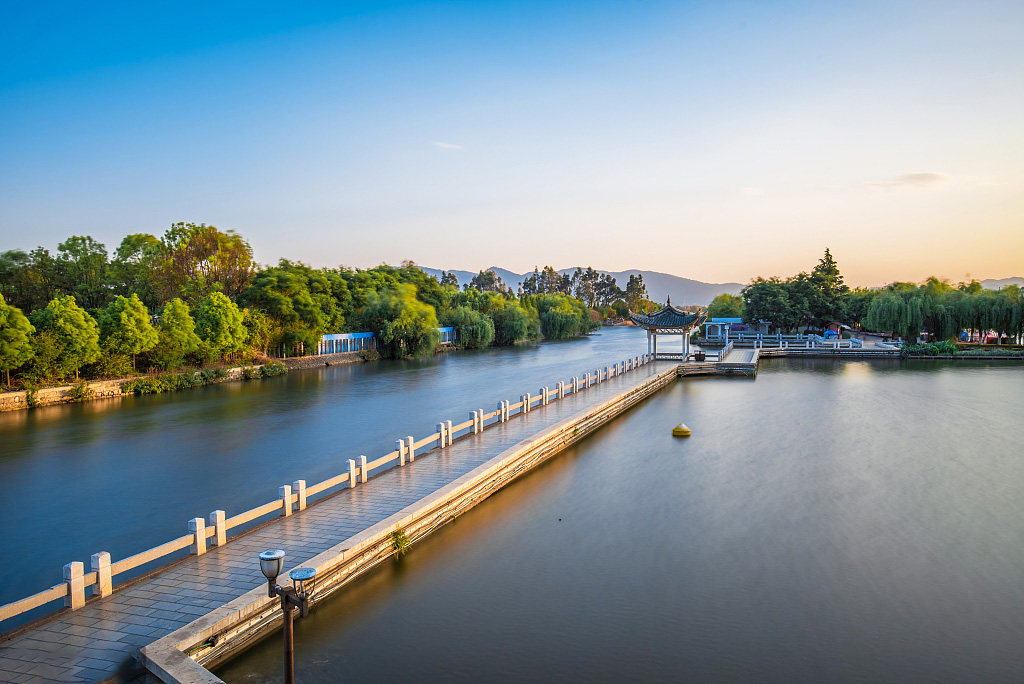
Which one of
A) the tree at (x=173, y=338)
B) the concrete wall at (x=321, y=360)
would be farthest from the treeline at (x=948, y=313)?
the tree at (x=173, y=338)

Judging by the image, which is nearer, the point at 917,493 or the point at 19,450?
the point at 917,493

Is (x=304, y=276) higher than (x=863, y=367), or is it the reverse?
(x=304, y=276)

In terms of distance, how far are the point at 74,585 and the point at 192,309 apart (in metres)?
34.1

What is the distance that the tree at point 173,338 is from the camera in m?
30.5

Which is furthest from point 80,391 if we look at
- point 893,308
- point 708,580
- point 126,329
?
point 893,308

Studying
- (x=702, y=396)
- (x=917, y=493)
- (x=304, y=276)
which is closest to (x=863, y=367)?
(x=702, y=396)

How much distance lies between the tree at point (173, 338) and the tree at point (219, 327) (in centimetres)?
148

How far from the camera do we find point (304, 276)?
1778 inches

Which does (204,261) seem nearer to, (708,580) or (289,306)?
(289,306)

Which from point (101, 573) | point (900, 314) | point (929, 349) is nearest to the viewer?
point (101, 573)

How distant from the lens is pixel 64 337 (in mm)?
24781

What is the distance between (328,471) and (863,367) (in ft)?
109

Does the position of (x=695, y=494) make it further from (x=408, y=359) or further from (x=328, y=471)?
(x=408, y=359)

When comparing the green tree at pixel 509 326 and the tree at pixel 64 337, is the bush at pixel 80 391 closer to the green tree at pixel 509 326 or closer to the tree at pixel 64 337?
the tree at pixel 64 337
